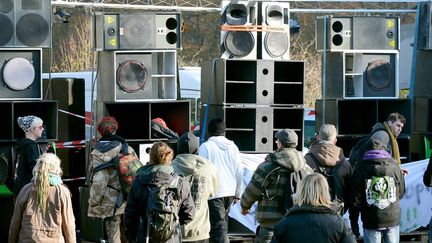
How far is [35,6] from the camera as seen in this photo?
504 inches

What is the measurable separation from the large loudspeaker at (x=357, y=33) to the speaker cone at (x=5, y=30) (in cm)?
391

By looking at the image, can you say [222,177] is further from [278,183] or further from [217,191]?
[278,183]

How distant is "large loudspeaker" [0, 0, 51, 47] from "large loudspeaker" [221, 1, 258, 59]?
212 cm

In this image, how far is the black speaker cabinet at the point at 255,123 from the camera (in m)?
13.6

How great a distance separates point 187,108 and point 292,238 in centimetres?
659

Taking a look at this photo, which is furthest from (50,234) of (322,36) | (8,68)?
(322,36)

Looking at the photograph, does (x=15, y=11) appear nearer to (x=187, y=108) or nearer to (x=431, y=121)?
(x=187, y=108)

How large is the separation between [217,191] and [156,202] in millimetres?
1868

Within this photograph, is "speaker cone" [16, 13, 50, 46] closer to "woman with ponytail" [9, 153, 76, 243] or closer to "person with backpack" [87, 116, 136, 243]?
"person with backpack" [87, 116, 136, 243]

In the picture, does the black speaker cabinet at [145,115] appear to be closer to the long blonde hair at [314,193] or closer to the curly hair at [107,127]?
the curly hair at [107,127]

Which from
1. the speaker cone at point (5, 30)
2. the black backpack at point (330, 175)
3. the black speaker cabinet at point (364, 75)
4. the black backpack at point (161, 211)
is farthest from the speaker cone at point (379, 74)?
the black backpack at point (161, 211)

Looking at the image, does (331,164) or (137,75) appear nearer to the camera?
(331,164)

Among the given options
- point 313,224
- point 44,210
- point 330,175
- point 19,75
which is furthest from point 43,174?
point 19,75

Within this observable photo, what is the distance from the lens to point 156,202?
891 cm
